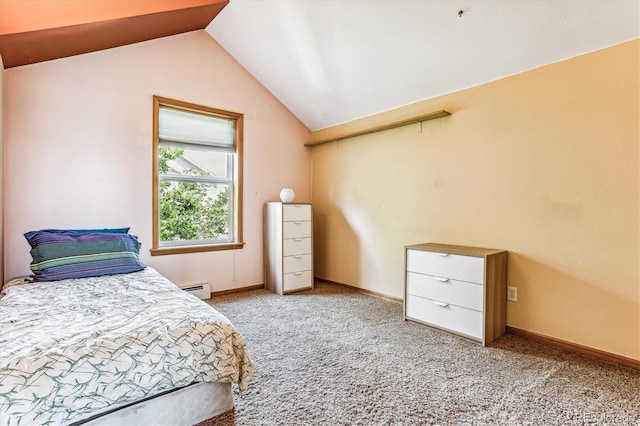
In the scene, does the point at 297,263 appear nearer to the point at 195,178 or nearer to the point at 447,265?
the point at 195,178

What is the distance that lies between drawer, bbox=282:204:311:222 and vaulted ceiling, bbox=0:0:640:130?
4.06 feet

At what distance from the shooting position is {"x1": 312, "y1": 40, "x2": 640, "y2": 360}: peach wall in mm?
2057

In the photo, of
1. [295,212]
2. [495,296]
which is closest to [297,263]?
[295,212]

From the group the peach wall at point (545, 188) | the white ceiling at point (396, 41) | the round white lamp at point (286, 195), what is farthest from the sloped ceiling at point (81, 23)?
the peach wall at point (545, 188)

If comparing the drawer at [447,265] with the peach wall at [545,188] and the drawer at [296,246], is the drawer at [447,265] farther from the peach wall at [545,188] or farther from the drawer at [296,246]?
the drawer at [296,246]

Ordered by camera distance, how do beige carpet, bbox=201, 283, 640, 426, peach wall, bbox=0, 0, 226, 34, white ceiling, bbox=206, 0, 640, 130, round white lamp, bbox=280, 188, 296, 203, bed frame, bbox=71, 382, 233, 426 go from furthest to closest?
1. round white lamp, bbox=280, 188, 296, 203
2. white ceiling, bbox=206, 0, 640, 130
3. peach wall, bbox=0, 0, 226, 34
4. beige carpet, bbox=201, 283, 640, 426
5. bed frame, bbox=71, 382, 233, 426

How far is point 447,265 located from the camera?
251 cm

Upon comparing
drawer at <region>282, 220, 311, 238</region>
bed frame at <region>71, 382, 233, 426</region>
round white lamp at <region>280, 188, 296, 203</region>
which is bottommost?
bed frame at <region>71, 382, 233, 426</region>

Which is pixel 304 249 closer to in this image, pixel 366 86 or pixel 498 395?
→ pixel 366 86

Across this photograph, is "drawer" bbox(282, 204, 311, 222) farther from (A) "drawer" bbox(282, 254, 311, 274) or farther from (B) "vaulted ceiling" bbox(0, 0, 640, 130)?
(B) "vaulted ceiling" bbox(0, 0, 640, 130)

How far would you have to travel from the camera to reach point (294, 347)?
227cm

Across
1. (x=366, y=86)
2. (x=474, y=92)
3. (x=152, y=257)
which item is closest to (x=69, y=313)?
(x=152, y=257)

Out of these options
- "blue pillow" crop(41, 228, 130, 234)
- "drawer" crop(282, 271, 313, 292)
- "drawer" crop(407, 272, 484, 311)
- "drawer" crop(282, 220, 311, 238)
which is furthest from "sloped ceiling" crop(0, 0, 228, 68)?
"drawer" crop(407, 272, 484, 311)

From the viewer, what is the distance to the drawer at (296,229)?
3.62 metres
